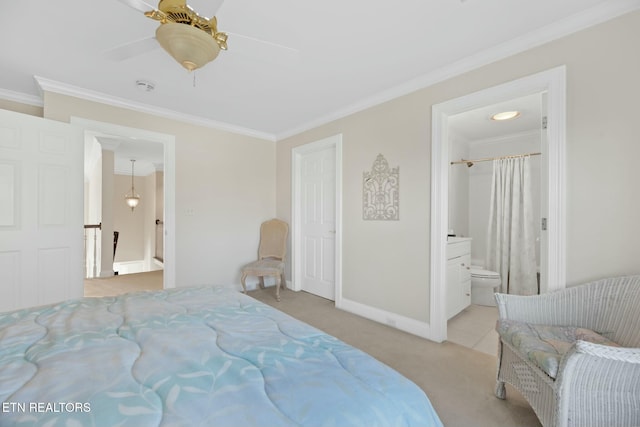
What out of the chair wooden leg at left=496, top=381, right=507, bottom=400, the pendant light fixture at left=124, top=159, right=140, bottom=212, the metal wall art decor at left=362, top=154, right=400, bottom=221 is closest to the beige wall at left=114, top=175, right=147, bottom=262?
the pendant light fixture at left=124, top=159, right=140, bottom=212

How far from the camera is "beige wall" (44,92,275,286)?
3.42 m

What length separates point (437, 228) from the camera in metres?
2.40

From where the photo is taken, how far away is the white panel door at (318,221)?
11.9 feet

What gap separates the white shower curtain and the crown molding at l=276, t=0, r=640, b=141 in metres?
2.23

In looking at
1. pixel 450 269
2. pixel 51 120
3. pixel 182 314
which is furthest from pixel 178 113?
pixel 450 269

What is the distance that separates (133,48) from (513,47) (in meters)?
2.62

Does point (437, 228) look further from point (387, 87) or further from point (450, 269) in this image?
point (387, 87)

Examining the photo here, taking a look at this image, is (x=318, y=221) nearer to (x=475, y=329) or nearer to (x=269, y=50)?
(x=475, y=329)

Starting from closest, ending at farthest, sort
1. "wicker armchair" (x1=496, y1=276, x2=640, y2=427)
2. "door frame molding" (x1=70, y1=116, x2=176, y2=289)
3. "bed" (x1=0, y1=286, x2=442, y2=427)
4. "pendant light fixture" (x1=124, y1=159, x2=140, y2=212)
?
1. "bed" (x1=0, y1=286, x2=442, y2=427)
2. "wicker armchair" (x1=496, y1=276, x2=640, y2=427)
3. "door frame molding" (x1=70, y1=116, x2=176, y2=289)
4. "pendant light fixture" (x1=124, y1=159, x2=140, y2=212)

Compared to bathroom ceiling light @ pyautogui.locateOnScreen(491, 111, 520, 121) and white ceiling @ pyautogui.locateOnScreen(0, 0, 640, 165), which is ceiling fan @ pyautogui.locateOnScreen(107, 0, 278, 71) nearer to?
white ceiling @ pyautogui.locateOnScreen(0, 0, 640, 165)

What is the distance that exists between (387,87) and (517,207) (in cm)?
265

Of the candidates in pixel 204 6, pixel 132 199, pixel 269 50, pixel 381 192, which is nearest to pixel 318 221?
pixel 381 192

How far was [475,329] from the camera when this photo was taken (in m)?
2.69

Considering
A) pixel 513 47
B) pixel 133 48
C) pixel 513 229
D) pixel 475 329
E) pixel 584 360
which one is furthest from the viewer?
pixel 513 229
